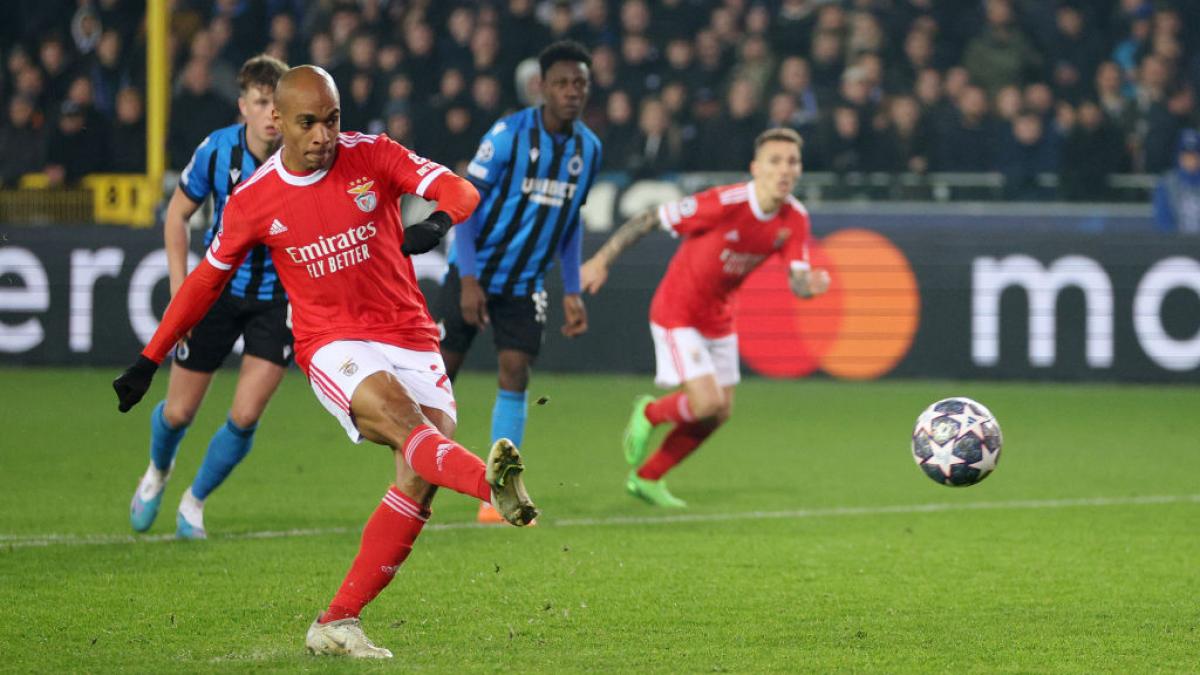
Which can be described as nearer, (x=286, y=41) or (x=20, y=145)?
(x=20, y=145)

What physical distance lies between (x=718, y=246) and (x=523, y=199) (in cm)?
117

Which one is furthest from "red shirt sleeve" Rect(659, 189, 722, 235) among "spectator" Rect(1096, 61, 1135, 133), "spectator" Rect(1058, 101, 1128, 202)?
"spectator" Rect(1096, 61, 1135, 133)

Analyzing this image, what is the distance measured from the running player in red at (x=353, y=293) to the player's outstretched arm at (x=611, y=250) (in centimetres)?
291

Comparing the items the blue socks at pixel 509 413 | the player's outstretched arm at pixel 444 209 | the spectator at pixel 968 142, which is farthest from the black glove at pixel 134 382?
the spectator at pixel 968 142

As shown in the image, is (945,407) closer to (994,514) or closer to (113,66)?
(994,514)

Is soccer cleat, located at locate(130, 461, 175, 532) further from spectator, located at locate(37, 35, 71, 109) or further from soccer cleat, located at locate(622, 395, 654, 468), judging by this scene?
spectator, located at locate(37, 35, 71, 109)

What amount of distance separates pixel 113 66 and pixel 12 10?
145 cm

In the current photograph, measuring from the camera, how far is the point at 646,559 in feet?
22.3

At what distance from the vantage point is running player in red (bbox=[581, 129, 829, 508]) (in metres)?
8.66

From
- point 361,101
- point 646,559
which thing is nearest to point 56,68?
point 361,101

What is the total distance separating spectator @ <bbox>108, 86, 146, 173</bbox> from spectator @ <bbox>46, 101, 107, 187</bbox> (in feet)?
0.56

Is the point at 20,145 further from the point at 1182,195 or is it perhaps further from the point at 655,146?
the point at 1182,195

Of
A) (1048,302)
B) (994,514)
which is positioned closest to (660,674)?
(994,514)

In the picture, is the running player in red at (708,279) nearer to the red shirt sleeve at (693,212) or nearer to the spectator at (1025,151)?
the red shirt sleeve at (693,212)
